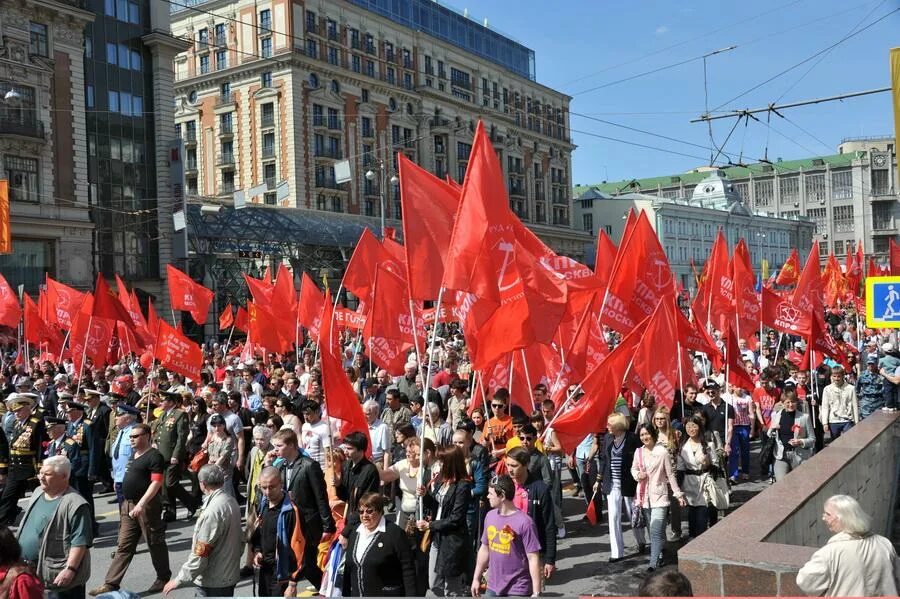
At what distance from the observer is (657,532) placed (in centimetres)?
823

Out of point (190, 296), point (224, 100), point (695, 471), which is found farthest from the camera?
point (224, 100)

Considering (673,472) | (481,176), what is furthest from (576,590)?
(481,176)

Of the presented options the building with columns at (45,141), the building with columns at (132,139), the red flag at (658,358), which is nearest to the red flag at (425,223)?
the red flag at (658,358)

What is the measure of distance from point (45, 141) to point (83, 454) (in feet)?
109

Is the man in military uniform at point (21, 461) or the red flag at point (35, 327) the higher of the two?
the red flag at point (35, 327)

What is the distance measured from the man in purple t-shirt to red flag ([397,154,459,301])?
2882 millimetres

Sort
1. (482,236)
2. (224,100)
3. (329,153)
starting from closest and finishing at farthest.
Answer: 1. (482,236)
2. (329,153)
3. (224,100)

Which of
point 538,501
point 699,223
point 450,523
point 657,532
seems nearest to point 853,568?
point 538,501

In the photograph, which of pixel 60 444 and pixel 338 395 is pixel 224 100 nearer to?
pixel 60 444

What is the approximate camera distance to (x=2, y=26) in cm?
3797

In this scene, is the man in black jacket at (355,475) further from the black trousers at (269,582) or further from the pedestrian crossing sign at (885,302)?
the pedestrian crossing sign at (885,302)

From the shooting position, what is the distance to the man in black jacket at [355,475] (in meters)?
7.00

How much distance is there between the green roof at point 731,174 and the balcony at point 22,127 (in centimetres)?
7663

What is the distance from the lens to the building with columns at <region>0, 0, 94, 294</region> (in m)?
38.1
